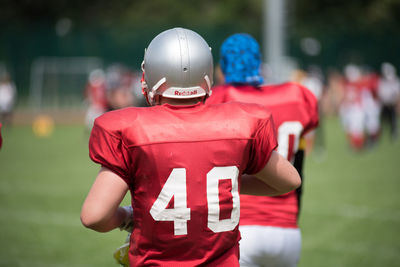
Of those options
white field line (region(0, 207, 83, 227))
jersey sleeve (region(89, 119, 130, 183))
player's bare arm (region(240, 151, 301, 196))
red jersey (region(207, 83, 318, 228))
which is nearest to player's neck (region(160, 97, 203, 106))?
jersey sleeve (region(89, 119, 130, 183))

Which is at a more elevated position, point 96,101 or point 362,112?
point 362,112

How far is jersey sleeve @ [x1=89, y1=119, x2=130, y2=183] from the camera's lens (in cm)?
187

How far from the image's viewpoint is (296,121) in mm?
3111

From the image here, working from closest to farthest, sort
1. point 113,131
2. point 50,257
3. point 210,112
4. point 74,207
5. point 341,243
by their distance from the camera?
point 113,131 → point 210,112 → point 50,257 → point 341,243 → point 74,207

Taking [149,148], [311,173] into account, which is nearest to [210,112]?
[149,148]

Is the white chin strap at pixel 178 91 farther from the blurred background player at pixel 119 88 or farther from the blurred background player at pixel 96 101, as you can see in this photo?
the blurred background player at pixel 96 101

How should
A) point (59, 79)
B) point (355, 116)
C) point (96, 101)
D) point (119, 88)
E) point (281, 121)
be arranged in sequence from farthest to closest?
point (59, 79)
point (96, 101)
point (119, 88)
point (355, 116)
point (281, 121)

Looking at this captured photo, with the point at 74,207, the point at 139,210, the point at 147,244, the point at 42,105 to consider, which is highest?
the point at 139,210

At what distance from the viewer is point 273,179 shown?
2.12 metres

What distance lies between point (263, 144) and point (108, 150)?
2.00 ft

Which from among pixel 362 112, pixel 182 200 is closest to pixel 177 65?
pixel 182 200

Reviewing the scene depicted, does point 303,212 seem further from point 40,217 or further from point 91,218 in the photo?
point 91,218

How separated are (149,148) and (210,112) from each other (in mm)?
289

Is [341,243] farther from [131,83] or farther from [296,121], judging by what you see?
[131,83]
